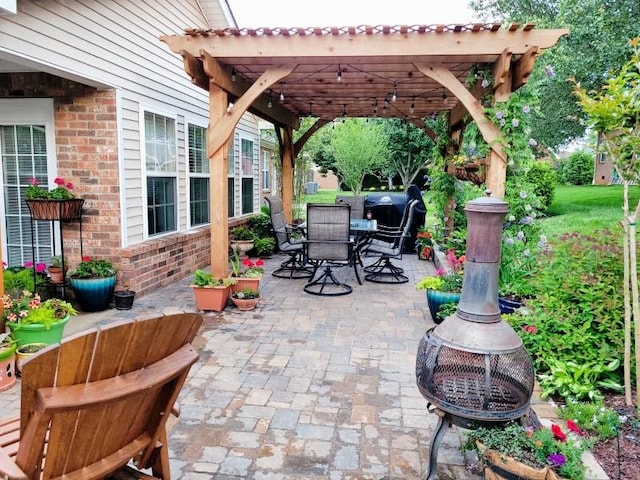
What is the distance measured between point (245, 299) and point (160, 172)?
2144mm

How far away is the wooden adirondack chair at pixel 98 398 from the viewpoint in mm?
1236

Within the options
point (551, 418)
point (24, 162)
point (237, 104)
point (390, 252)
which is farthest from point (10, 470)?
point (390, 252)

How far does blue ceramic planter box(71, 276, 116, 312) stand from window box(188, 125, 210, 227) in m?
2.24

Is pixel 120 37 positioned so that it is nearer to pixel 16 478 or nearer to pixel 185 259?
pixel 185 259

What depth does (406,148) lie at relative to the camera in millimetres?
22172

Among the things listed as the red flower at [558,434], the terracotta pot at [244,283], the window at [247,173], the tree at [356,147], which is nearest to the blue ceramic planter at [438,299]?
the terracotta pot at [244,283]

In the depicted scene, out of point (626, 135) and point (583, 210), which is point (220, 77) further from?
point (583, 210)

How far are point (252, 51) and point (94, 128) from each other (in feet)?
6.12

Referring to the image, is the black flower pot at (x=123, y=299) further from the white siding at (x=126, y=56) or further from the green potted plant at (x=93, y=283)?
the white siding at (x=126, y=56)

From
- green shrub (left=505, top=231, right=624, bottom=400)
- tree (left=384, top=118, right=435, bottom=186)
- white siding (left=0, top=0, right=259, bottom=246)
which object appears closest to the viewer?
green shrub (left=505, top=231, right=624, bottom=400)

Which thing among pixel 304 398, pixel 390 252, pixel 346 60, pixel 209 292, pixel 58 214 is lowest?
pixel 304 398

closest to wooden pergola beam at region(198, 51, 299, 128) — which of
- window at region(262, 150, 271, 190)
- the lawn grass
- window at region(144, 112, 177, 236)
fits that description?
window at region(144, 112, 177, 236)

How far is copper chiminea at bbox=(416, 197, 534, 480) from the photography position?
2.06 metres

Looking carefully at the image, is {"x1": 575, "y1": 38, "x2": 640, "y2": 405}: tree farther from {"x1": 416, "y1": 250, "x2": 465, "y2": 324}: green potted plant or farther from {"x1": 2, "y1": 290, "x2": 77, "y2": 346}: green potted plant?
{"x1": 2, "y1": 290, "x2": 77, "y2": 346}: green potted plant
